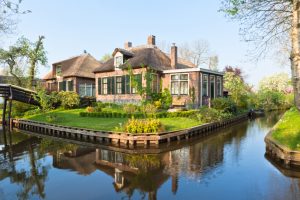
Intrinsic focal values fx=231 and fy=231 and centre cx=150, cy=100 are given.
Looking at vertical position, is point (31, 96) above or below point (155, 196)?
above

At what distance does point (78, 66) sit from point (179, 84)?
14.8m

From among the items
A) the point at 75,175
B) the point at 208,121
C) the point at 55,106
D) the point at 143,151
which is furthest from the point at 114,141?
the point at 55,106

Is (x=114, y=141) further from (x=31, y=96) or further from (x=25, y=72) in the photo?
(x=25, y=72)

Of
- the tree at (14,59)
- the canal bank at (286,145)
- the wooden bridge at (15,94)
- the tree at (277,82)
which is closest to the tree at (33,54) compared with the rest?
the tree at (14,59)

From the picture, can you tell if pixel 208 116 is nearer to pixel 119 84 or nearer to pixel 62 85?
pixel 119 84

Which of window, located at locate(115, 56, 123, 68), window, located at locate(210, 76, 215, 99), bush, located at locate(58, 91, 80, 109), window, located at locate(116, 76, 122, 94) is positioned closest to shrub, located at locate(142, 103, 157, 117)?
window, located at locate(116, 76, 122, 94)

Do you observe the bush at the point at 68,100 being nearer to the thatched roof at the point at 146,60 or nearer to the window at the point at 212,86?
the thatched roof at the point at 146,60

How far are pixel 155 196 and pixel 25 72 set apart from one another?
30131 millimetres

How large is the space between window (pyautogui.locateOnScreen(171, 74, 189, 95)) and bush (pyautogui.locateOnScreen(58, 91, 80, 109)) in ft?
33.0

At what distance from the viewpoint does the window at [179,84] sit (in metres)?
21.3

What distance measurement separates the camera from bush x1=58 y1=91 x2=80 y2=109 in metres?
23.4

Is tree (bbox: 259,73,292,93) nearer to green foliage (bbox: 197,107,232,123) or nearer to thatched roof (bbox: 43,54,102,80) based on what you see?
thatched roof (bbox: 43,54,102,80)

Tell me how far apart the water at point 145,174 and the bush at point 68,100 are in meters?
11.7

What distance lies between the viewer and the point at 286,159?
27.3 feet
